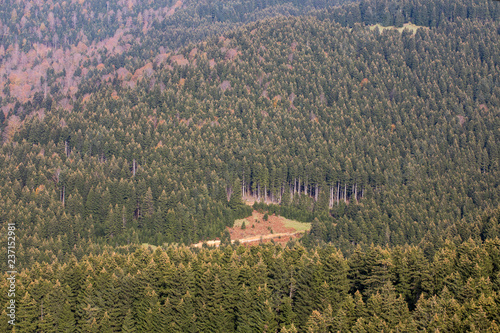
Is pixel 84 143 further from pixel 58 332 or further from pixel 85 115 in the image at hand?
pixel 58 332

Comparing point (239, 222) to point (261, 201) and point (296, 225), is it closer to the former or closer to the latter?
point (296, 225)

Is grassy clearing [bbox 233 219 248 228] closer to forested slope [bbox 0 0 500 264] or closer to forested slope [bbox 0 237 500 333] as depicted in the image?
forested slope [bbox 0 0 500 264]

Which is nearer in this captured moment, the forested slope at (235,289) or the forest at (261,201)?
the forested slope at (235,289)

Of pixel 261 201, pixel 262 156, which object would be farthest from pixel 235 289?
pixel 262 156

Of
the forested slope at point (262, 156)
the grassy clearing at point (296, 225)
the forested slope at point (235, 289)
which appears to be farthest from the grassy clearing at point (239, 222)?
the forested slope at point (235, 289)

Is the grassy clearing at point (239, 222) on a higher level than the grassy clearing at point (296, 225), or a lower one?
higher

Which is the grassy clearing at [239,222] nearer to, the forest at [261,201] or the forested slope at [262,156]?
the forest at [261,201]
